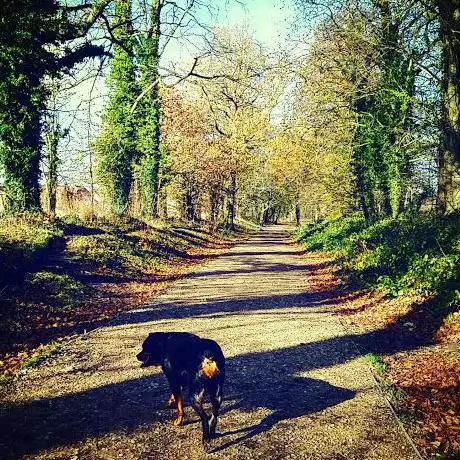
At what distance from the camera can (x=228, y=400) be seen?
547 centimetres

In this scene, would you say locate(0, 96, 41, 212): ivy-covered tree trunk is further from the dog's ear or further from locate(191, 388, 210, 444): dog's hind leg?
locate(191, 388, 210, 444): dog's hind leg

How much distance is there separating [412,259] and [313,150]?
1751 cm

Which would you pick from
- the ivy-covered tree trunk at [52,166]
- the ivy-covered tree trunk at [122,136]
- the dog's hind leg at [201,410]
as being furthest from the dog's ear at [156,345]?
the ivy-covered tree trunk at [122,136]

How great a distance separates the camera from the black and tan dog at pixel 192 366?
4.36 meters

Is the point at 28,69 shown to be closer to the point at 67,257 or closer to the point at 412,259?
the point at 67,257

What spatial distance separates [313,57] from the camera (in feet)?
53.9

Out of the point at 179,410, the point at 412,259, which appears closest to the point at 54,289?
the point at 179,410

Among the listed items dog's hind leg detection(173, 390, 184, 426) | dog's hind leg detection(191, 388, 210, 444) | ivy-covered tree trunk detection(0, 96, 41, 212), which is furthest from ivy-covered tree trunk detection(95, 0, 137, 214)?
dog's hind leg detection(191, 388, 210, 444)

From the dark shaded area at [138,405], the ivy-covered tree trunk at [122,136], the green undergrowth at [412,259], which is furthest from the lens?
the ivy-covered tree trunk at [122,136]

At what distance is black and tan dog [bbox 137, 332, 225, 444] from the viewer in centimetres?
436

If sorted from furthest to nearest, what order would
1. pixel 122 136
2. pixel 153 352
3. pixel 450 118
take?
pixel 122 136 < pixel 450 118 < pixel 153 352

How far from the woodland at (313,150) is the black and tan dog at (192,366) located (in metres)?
2.21

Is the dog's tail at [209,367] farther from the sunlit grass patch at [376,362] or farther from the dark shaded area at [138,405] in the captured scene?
the sunlit grass patch at [376,362]

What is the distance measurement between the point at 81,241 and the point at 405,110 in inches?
482
